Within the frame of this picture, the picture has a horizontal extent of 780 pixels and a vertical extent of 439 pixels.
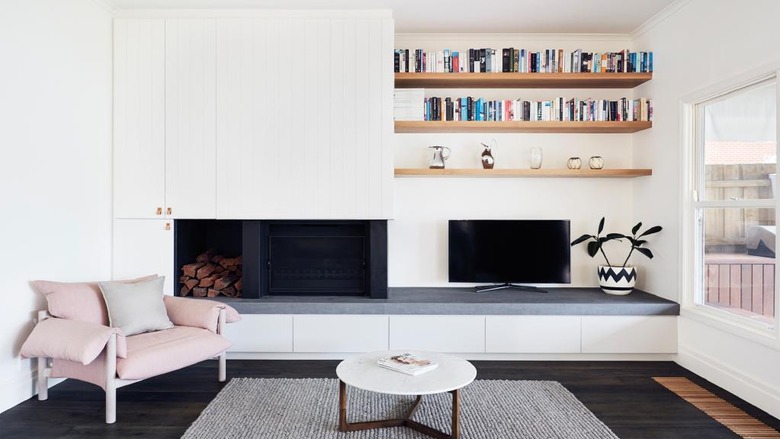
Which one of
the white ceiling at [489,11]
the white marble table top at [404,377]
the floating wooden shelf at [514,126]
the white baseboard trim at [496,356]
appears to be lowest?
the white baseboard trim at [496,356]

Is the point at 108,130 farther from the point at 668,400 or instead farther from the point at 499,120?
the point at 668,400

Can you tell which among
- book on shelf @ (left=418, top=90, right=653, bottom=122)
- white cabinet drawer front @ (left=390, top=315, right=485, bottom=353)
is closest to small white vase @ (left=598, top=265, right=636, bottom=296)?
white cabinet drawer front @ (left=390, top=315, right=485, bottom=353)

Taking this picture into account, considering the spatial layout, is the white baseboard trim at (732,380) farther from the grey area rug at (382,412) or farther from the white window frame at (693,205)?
the grey area rug at (382,412)

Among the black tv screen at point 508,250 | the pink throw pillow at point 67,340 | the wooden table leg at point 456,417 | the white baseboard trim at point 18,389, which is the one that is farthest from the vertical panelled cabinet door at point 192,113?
the wooden table leg at point 456,417

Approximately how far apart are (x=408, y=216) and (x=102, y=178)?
2.46m

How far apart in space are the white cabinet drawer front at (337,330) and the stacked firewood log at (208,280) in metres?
0.69

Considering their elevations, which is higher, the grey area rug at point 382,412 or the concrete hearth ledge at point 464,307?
the concrete hearth ledge at point 464,307

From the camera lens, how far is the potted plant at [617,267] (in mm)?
3916

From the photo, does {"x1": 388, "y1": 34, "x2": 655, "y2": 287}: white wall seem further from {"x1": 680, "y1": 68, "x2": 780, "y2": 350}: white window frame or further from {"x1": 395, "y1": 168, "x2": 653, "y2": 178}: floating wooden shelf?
{"x1": 680, "y1": 68, "x2": 780, "y2": 350}: white window frame

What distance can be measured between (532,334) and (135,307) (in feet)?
9.20

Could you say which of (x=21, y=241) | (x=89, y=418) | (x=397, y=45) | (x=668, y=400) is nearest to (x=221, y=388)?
(x=89, y=418)

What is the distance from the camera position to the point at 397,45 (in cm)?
431

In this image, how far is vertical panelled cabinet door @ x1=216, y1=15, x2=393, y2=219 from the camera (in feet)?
12.3

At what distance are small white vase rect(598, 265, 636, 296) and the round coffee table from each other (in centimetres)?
193
